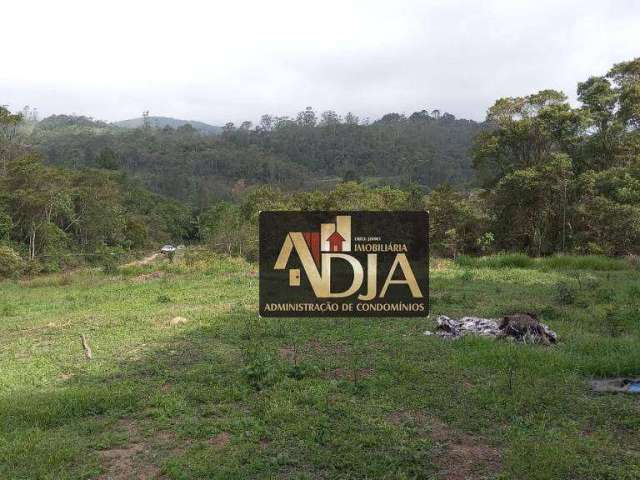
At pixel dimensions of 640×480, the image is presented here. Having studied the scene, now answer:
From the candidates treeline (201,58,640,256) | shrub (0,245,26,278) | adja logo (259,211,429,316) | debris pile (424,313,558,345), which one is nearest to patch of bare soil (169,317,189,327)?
adja logo (259,211,429,316)

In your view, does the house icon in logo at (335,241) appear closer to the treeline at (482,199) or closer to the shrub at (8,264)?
the treeline at (482,199)

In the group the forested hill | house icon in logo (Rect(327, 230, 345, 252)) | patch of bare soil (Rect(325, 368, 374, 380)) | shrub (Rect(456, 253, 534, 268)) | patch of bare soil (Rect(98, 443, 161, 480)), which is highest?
the forested hill

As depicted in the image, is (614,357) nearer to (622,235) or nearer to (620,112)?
(622,235)

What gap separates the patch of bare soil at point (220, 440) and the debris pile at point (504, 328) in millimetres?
3285

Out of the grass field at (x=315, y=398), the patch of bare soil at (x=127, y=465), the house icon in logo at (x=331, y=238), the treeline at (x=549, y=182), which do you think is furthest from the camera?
the treeline at (x=549, y=182)

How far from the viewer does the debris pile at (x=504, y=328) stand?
587 cm

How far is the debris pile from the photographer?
19.2 feet

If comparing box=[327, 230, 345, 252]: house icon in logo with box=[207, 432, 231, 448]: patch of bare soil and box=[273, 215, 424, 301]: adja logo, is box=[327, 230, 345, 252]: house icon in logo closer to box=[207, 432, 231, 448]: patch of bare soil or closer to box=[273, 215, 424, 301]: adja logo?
box=[273, 215, 424, 301]: adja logo

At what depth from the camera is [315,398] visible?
169 inches

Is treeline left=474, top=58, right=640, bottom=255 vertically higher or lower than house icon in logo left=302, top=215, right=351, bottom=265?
higher

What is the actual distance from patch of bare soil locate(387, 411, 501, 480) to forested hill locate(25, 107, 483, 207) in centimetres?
4011

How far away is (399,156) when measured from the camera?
Answer: 55.9 m

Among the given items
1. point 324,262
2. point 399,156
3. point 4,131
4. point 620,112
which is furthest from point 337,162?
point 324,262

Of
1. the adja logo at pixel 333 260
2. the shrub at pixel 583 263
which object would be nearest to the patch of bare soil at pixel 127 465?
the adja logo at pixel 333 260
